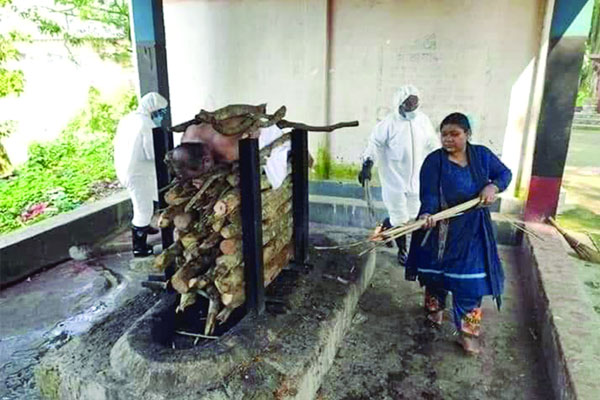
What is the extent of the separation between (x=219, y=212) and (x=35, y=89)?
903cm

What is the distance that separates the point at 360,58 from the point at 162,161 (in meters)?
3.23

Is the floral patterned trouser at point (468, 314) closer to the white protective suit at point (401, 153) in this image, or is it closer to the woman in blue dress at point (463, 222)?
the woman in blue dress at point (463, 222)

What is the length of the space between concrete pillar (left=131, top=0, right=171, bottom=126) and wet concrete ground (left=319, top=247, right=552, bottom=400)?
333 cm

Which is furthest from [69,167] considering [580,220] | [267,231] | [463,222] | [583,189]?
[583,189]

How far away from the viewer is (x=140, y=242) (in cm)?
487

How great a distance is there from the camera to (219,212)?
2.67 meters

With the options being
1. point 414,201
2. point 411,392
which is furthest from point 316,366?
point 414,201

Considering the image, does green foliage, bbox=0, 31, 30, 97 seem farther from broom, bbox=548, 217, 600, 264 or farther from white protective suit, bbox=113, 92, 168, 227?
broom, bbox=548, 217, 600, 264

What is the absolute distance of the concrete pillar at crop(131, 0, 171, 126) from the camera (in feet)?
17.2

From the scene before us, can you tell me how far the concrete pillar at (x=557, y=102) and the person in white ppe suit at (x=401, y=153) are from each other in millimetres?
1042

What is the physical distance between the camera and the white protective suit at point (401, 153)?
4438 millimetres

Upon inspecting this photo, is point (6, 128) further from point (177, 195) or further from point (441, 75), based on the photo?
point (441, 75)

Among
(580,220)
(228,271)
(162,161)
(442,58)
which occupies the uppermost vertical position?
(442,58)

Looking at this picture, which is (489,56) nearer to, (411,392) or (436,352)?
(436,352)
